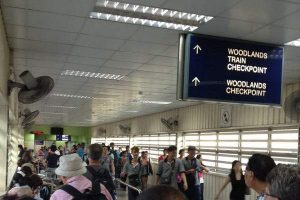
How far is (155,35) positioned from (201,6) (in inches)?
55.7

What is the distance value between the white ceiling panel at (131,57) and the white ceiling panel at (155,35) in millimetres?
1031

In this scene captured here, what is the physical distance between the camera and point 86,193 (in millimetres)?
3590

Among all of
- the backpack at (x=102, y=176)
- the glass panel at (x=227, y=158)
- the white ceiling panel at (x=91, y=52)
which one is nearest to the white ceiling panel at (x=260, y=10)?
the backpack at (x=102, y=176)

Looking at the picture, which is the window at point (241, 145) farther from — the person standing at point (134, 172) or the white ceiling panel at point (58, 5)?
the white ceiling panel at point (58, 5)

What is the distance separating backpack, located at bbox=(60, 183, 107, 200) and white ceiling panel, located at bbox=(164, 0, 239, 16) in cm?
241

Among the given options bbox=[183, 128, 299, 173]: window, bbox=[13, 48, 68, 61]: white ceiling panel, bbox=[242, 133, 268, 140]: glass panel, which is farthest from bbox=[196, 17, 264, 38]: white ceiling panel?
bbox=[242, 133, 268, 140]: glass panel

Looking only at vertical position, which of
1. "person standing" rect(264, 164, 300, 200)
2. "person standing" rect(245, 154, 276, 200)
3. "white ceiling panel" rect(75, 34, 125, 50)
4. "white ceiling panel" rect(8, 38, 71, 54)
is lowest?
"person standing" rect(245, 154, 276, 200)

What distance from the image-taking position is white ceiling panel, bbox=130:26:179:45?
6000 millimetres

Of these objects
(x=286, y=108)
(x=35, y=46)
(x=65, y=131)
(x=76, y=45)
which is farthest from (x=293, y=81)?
(x=65, y=131)

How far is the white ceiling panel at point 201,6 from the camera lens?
4797 mm

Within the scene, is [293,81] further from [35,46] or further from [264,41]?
[35,46]

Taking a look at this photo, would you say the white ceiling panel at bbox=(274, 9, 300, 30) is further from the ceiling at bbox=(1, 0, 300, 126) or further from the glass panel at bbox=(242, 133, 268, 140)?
the glass panel at bbox=(242, 133, 268, 140)

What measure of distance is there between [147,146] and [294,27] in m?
16.3

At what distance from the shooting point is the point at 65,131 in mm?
40562
